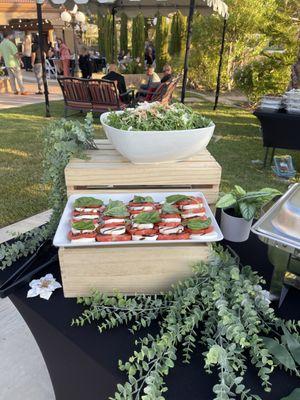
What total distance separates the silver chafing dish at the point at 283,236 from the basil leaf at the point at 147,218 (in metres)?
0.30

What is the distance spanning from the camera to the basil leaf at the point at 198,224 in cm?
105

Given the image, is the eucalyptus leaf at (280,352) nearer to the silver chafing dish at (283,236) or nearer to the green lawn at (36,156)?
the silver chafing dish at (283,236)

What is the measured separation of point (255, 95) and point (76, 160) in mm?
7482

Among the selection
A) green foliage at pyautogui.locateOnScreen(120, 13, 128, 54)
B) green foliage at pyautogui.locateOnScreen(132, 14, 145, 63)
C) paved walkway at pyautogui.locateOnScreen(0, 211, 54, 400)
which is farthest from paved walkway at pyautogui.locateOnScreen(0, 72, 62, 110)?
paved walkway at pyautogui.locateOnScreen(0, 211, 54, 400)

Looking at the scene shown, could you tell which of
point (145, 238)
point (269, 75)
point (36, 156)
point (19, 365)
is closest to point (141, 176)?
point (145, 238)

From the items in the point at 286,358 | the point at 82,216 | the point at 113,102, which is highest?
the point at 82,216

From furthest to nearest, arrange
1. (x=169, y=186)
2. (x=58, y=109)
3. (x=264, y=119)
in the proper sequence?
1. (x=58, y=109)
2. (x=264, y=119)
3. (x=169, y=186)

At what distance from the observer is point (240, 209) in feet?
4.22

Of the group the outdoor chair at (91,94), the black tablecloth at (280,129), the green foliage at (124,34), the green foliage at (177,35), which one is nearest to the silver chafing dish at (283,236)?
the black tablecloth at (280,129)

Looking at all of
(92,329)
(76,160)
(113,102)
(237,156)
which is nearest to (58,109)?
(113,102)

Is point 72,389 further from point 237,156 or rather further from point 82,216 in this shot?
point 237,156

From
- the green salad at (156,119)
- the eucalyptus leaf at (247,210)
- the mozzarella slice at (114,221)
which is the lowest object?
the eucalyptus leaf at (247,210)

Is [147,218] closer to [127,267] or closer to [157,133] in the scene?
[127,267]

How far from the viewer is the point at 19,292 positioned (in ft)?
3.66
